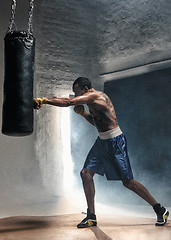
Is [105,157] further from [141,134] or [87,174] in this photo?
[141,134]

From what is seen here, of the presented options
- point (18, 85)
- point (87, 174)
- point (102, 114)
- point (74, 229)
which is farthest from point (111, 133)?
point (18, 85)

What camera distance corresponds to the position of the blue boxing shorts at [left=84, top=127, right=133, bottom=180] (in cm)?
399

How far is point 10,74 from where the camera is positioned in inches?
137

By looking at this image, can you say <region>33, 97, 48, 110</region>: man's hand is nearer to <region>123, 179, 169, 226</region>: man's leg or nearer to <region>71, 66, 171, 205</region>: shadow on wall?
<region>123, 179, 169, 226</region>: man's leg

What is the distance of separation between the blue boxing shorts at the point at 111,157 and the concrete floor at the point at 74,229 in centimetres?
54

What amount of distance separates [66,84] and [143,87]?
136 cm

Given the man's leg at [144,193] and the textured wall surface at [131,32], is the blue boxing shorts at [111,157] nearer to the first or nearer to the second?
the man's leg at [144,193]

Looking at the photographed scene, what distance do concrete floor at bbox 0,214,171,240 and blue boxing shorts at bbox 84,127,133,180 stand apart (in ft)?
1.78

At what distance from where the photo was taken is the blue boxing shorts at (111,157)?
3990mm

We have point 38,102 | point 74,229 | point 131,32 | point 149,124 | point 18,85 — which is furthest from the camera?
point 131,32

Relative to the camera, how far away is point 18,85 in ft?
11.3

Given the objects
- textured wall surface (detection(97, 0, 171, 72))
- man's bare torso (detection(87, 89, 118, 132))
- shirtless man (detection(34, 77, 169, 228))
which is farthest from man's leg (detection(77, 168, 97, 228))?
textured wall surface (detection(97, 0, 171, 72))

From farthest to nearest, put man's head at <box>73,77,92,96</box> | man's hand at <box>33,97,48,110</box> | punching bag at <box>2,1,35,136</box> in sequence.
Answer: man's head at <box>73,77,92,96</box> < man's hand at <box>33,97,48,110</box> < punching bag at <box>2,1,35,136</box>

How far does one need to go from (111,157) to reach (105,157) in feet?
0.26
